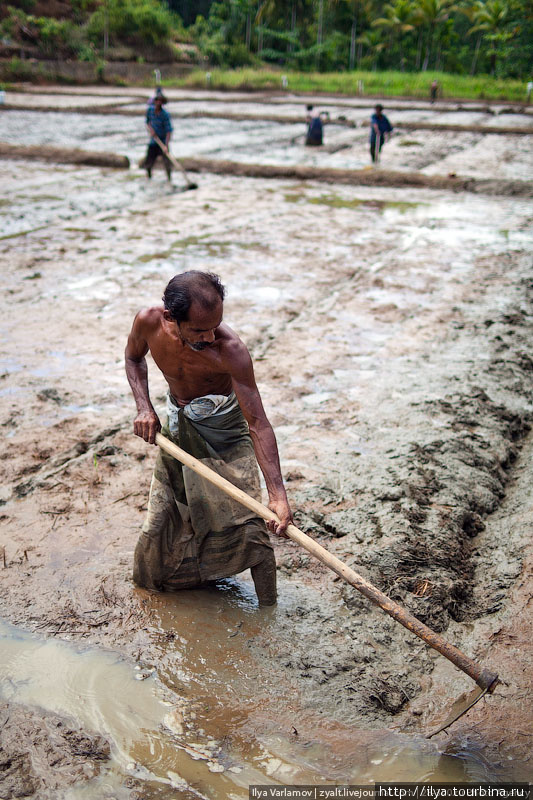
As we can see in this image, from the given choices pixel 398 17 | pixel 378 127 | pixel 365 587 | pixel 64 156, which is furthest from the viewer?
pixel 398 17

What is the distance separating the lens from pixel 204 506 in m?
2.71

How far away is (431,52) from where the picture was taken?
3438cm

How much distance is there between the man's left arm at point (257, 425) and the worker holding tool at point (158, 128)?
9.53m

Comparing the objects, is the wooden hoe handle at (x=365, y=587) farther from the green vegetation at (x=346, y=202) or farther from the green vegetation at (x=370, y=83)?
the green vegetation at (x=370, y=83)

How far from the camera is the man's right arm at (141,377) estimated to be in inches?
108

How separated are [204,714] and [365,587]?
2.45 ft

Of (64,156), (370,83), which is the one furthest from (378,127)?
(370,83)

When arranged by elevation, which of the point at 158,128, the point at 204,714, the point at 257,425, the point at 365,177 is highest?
the point at 158,128

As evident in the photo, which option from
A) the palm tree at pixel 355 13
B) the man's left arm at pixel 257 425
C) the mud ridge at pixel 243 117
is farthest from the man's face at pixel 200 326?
the palm tree at pixel 355 13

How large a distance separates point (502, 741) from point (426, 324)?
398cm

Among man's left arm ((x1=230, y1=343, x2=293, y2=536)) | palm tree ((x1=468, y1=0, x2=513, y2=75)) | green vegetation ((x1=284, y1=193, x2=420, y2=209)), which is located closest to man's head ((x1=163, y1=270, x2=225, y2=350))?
man's left arm ((x1=230, y1=343, x2=293, y2=536))

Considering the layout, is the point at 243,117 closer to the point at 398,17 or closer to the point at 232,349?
the point at 398,17

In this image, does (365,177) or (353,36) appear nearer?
(365,177)

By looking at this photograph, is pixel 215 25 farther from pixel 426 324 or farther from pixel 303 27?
pixel 426 324
